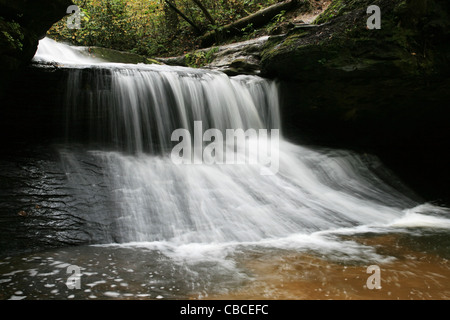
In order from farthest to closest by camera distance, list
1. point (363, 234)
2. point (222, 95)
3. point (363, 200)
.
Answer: point (222, 95), point (363, 200), point (363, 234)

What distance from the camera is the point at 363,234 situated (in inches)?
161

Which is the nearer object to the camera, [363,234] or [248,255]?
[248,255]

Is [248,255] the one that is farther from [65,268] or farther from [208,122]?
[208,122]

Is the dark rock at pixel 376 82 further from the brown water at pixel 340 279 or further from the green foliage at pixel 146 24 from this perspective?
the green foliage at pixel 146 24

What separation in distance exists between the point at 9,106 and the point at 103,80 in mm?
1539

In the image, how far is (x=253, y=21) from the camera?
11.9m

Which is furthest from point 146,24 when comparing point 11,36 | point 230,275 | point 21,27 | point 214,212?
point 230,275

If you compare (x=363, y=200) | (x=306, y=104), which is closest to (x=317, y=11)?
(x=306, y=104)

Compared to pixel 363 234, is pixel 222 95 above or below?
above

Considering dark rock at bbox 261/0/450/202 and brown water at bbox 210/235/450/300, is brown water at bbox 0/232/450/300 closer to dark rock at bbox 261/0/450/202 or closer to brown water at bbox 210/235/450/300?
brown water at bbox 210/235/450/300

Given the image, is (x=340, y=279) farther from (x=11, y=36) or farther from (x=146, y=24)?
(x=146, y=24)

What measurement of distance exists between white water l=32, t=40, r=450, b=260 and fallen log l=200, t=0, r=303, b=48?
5.42 m

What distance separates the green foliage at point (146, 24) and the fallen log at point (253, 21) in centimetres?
31

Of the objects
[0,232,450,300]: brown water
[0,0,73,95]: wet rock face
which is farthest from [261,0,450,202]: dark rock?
[0,0,73,95]: wet rock face
